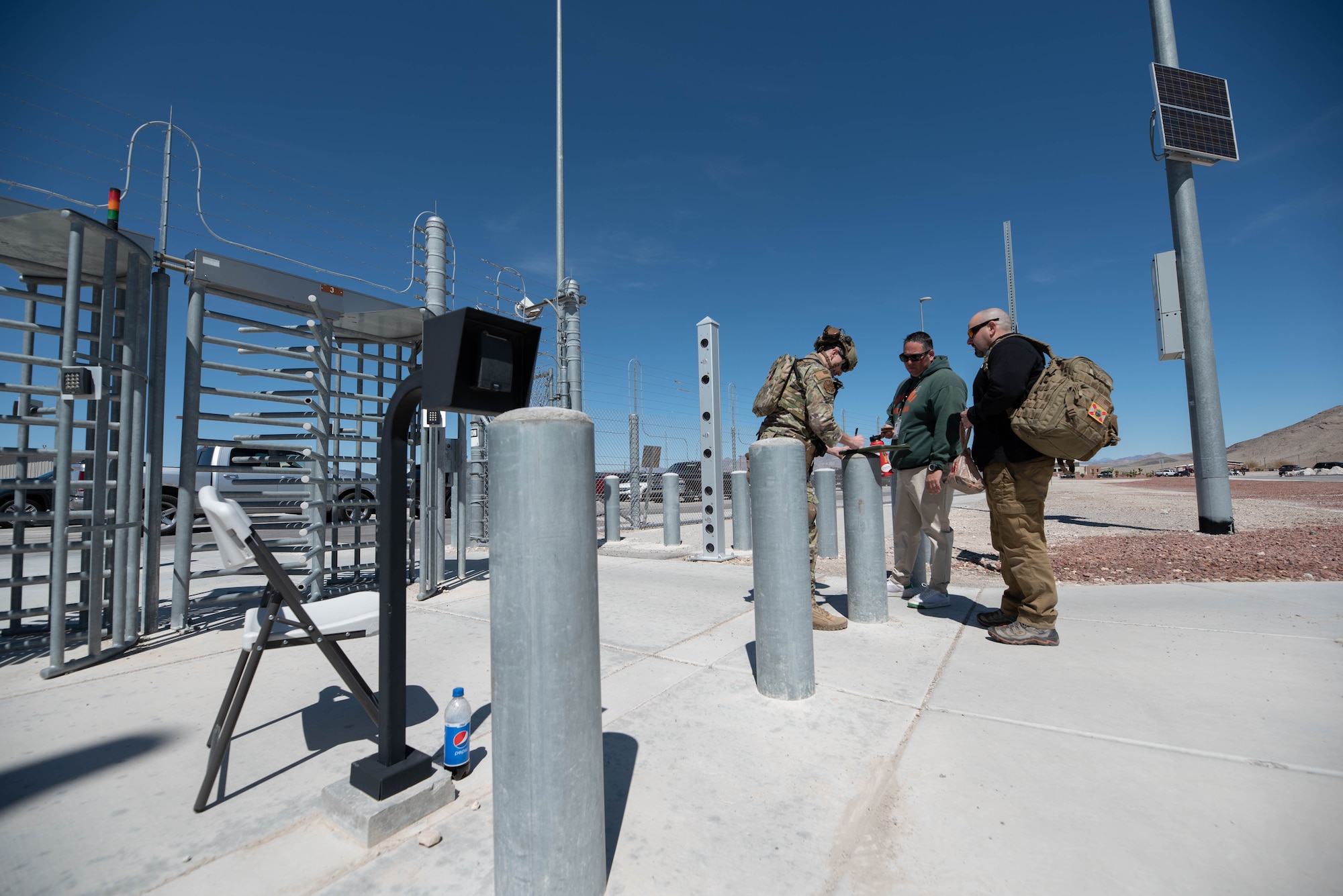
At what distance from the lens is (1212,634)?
3.34m

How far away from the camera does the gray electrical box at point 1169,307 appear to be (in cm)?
843

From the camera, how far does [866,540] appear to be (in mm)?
3838

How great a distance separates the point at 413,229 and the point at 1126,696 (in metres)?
6.31

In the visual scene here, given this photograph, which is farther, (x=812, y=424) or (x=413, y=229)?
(x=413, y=229)

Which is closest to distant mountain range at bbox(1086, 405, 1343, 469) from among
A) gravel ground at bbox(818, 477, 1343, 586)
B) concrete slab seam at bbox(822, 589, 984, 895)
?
gravel ground at bbox(818, 477, 1343, 586)

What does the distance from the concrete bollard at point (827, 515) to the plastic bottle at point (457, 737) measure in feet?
18.6

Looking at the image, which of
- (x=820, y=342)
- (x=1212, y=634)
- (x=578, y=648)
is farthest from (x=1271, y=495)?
(x=578, y=648)

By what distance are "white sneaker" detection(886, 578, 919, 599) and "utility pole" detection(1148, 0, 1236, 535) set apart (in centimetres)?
619

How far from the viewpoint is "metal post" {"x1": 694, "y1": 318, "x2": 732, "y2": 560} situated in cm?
682

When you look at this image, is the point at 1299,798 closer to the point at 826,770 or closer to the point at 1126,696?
the point at 1126,696

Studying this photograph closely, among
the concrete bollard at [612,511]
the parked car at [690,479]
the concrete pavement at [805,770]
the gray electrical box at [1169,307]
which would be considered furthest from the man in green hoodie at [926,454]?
the parked car at [690,479]

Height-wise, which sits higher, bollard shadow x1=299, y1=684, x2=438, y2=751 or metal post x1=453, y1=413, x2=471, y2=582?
metal post x1=453, y1=413, x2=471, y2=582

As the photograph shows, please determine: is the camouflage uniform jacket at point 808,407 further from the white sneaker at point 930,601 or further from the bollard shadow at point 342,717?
the bollard shadow at point 342,717

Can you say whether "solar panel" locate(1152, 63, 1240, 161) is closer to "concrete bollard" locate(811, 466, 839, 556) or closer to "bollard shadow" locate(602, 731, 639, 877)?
"concrete bollard" locate(811, 466, 839, 556)
